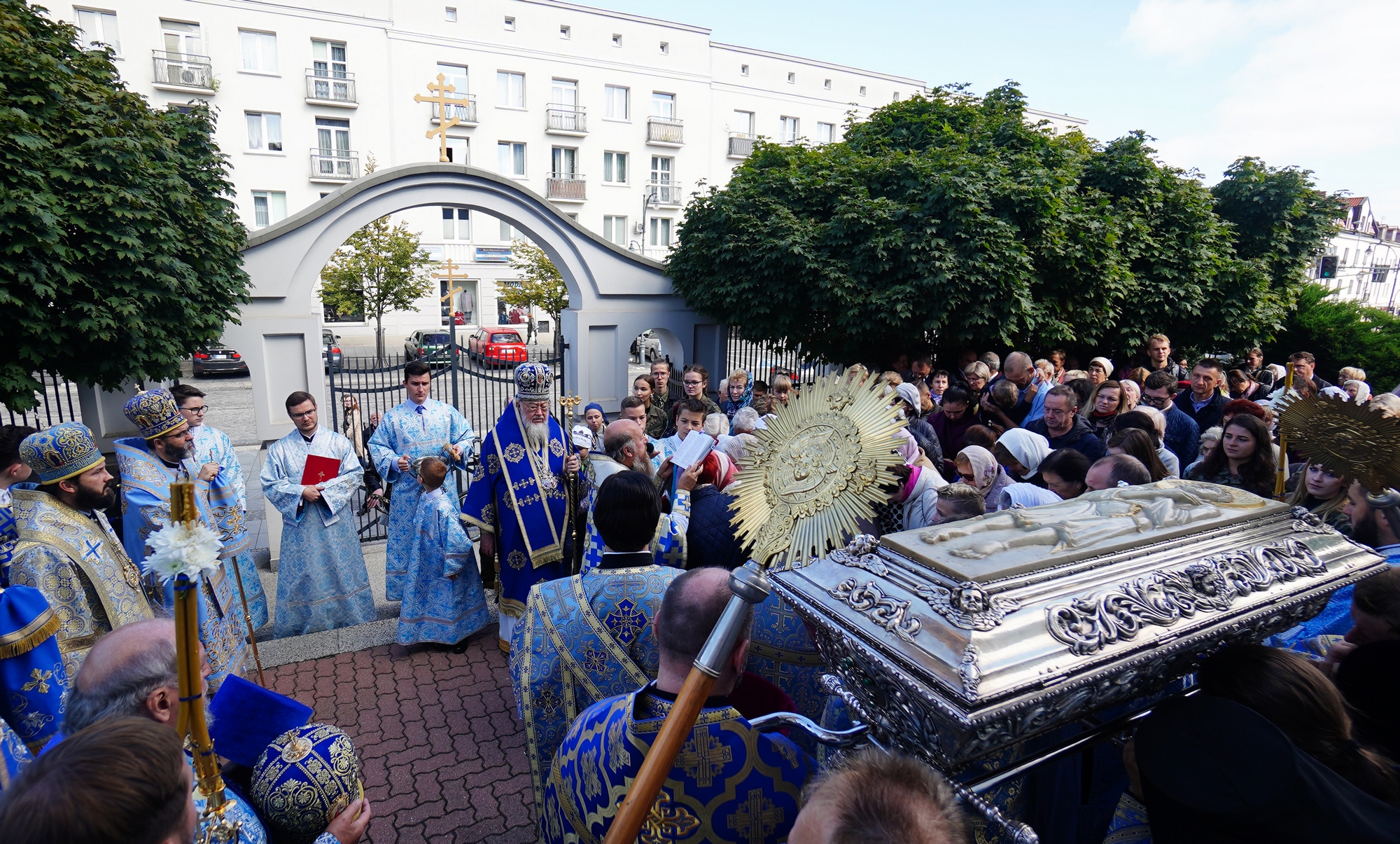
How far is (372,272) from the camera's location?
22531mm

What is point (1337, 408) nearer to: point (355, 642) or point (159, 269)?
point (355, 642)

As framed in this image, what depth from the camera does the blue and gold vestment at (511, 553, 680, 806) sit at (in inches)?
102

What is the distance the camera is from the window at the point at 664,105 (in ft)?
106

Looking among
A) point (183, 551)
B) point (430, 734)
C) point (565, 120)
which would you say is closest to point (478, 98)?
point (565, 120)

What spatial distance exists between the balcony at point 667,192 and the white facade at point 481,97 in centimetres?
8

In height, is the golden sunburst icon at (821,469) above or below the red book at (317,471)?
above

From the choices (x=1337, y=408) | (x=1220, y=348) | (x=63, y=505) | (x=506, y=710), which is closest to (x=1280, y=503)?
(x=1337, y=408)

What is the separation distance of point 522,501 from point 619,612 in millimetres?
2415

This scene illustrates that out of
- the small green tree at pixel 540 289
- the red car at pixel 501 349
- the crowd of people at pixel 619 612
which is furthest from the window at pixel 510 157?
the crowd of people at pixel 619 612

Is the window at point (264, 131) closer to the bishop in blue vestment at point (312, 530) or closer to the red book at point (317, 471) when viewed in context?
the bishop in blue vestment at point (312, 530)

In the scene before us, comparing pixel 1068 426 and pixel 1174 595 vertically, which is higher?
pixel 1174 595

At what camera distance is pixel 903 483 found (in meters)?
3.82

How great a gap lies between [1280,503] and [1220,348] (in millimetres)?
13452

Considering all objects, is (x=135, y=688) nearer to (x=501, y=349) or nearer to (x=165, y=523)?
(x=165, y=523)
